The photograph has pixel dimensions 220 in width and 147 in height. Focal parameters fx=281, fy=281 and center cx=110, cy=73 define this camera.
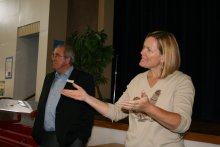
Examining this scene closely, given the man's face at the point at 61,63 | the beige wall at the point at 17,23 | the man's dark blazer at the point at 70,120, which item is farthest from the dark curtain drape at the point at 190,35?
the man's dark blazer at the point at 70,120

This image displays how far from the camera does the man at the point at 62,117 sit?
2305mm

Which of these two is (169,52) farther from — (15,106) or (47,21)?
(47,21)

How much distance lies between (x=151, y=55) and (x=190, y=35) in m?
3.84

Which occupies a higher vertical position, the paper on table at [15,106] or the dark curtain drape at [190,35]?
the dark curtain drape at [190,35]

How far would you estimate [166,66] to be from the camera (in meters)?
1.43

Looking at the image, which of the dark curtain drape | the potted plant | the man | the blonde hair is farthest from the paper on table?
the blonde hair

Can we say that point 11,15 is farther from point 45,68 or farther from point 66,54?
point 66,54

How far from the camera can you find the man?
2305 mm

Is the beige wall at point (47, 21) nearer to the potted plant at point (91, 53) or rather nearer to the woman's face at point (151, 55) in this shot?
the potted plant at point (91, 53)

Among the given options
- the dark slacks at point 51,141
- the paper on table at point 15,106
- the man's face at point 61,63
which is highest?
the man's face at point 61,63

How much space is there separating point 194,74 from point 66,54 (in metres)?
3.07

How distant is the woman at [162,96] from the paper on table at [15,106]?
90.8 inches

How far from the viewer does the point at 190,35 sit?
507 cm

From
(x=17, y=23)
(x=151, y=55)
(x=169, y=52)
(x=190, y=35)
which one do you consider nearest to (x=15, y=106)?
(x=17, y=23)
